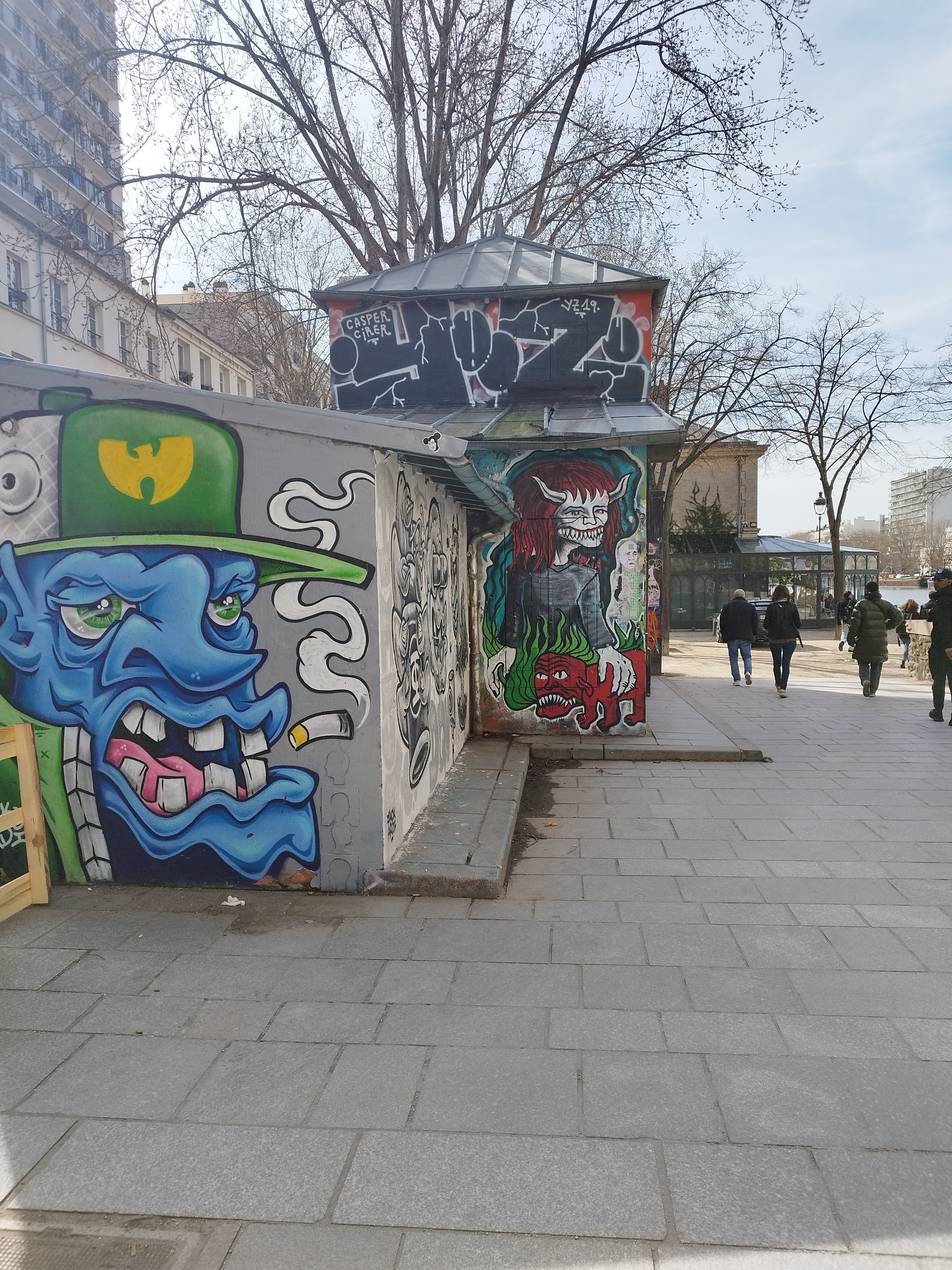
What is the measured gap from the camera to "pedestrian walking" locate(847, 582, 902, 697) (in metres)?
13.4

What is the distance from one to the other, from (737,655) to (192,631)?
496 inches

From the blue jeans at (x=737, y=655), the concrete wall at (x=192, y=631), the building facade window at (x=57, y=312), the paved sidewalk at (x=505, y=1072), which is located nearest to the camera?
the paved sidewalk at (x=505, y=1072)

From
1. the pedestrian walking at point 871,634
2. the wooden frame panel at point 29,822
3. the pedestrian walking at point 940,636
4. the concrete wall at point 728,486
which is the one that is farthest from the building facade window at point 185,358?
the wooden frame panel at point 29,822

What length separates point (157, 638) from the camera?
4.88 meters

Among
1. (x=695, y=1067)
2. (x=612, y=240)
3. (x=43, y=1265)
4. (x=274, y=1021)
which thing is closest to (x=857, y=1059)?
(x=695, y=1067)

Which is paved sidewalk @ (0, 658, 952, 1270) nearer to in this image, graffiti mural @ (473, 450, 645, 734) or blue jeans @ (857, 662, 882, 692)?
graffiti mural @ (473, 450, 645, 734)

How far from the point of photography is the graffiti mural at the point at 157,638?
4.81 meters

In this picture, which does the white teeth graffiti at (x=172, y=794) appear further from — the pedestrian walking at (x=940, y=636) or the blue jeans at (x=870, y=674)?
the blue jeans at (x=870, y=674)

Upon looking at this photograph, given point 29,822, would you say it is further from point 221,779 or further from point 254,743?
point 254,743

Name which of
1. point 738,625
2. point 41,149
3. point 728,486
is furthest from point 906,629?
point 728,486

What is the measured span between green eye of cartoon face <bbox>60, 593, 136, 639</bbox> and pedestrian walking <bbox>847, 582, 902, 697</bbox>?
11752mm

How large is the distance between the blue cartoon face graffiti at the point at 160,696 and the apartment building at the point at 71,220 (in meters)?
4.09

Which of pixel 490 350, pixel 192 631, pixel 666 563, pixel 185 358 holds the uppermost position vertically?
pixel 185 358

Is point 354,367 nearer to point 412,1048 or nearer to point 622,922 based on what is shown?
point 622,922
